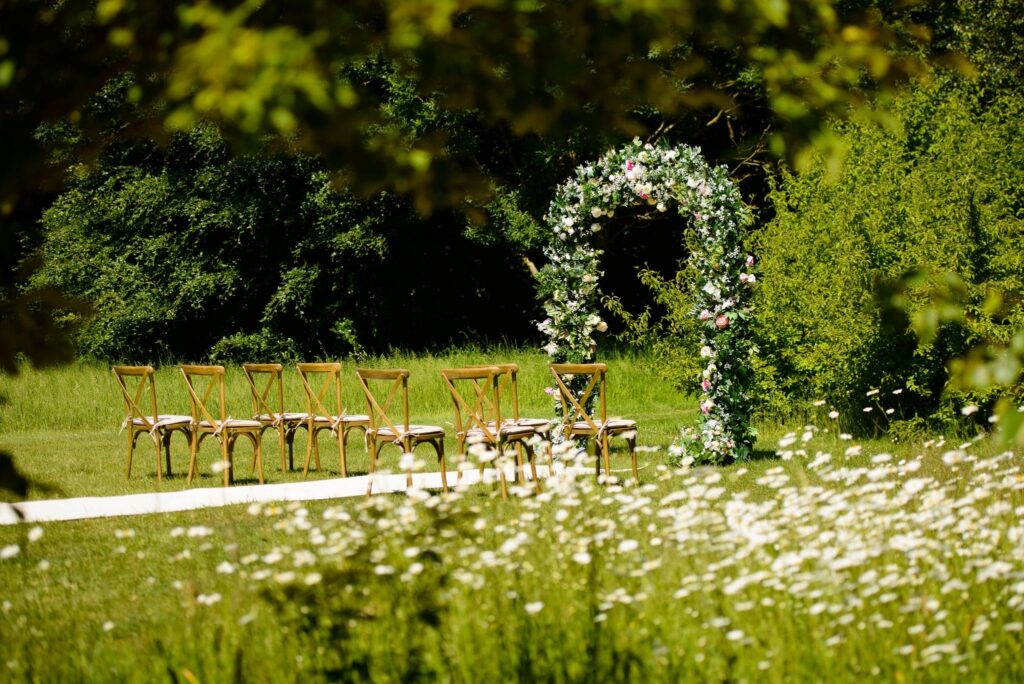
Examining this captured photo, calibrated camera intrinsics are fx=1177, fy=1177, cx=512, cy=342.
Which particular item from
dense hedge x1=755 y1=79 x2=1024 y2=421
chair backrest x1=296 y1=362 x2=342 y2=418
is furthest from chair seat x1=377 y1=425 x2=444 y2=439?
dense hedge x1=755 y1=79 x2=1024 y2=421

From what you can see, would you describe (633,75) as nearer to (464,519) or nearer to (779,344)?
(464,519)

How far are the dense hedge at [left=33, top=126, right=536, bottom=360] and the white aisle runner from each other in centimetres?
1573

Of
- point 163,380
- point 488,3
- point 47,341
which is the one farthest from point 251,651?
point 163,380

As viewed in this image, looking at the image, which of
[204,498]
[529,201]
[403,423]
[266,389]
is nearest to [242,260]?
[529,201]

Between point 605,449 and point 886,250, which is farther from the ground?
point 886,250

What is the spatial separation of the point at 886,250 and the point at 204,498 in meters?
7.44

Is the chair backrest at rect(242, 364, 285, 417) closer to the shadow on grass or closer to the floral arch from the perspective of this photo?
the floral arch

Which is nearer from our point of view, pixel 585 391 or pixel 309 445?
pixel 585 391

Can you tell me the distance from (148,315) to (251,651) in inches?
891

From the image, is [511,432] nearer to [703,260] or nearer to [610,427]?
[610,427]

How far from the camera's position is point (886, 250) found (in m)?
12.4

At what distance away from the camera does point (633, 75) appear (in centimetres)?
266

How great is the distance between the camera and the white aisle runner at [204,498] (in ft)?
28.7

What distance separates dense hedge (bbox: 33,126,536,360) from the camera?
25.7 metres
